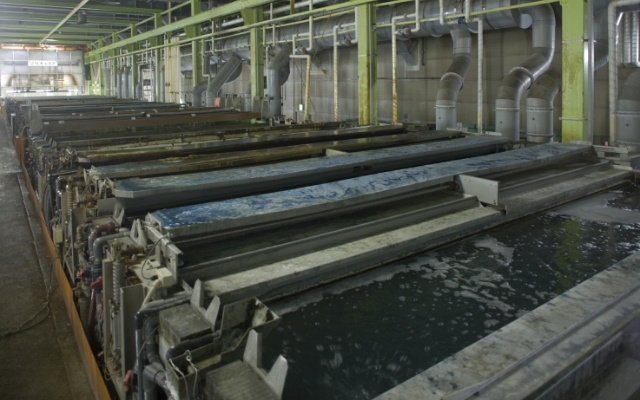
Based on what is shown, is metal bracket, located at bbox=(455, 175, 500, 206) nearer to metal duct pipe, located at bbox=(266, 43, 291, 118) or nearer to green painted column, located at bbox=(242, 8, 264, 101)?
green painted column, located at bbox=(242, 8, 264, 101)

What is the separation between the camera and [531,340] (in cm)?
154

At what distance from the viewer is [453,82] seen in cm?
723

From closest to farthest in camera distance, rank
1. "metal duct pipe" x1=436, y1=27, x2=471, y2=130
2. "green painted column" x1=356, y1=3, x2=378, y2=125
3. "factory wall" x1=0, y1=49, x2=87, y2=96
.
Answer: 1. "green painted column" x1=356, y1=3, x2=378, y2=125
2. "metal duct pipe" x1=436, y1=27, x2=471, y2=130
3. "factory wall" x1=0, y1=49, x2=87, y2=96

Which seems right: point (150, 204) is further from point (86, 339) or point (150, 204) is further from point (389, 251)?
point (389, 251)

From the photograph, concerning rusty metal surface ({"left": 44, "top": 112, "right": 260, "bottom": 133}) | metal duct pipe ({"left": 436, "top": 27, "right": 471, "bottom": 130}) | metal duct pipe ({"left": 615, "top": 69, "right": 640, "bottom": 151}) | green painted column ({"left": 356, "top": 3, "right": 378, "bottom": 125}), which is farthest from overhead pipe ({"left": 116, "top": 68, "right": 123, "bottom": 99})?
metal duct pipe ({"left": 615, "top": 69, "right": 640, "bottom": 151})

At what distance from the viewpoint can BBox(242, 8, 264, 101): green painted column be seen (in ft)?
28.9

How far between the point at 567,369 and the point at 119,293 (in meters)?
1.58

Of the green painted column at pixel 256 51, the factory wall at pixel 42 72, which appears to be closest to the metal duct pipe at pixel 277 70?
the green painted column at pixel 256 51

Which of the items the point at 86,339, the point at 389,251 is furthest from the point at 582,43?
the point at 86,339

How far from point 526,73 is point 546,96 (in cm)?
44

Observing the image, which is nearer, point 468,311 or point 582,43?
point 468,311

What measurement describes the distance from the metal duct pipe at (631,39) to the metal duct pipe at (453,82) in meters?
2.11

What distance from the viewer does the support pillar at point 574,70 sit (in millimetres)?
4254

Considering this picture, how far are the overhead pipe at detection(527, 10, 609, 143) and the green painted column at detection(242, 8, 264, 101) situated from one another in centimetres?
461
